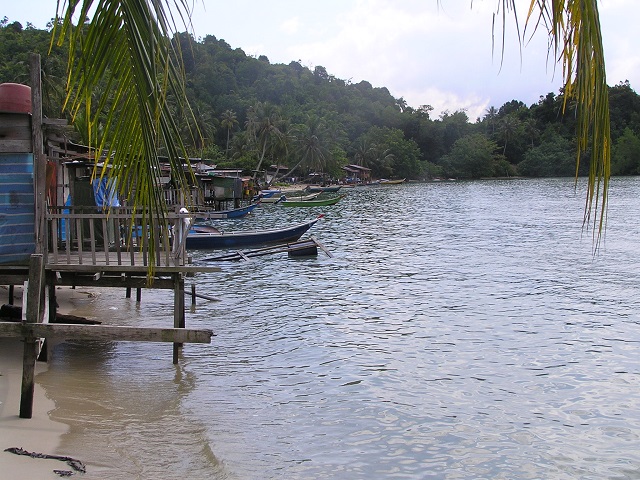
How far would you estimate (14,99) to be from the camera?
888 centimetres

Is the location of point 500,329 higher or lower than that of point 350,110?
lower

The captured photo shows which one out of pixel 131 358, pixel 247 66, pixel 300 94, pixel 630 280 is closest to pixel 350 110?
pixel 300 94

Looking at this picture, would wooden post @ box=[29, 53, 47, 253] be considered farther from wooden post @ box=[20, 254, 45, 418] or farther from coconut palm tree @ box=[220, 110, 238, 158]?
coconut palm tree @ box=[220, 110, 238, 158]

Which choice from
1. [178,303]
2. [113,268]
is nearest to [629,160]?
[178,303]

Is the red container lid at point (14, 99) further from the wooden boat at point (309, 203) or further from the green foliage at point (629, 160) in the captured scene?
the green foliage at point (629, 160)

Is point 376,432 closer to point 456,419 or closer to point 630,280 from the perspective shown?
point 456,419

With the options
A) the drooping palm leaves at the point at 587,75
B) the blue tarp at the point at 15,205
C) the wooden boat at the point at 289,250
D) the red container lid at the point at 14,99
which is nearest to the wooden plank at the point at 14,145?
the blue tarp at the point at 15,205

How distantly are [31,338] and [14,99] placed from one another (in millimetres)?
3948

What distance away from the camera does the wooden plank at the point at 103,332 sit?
661 cm

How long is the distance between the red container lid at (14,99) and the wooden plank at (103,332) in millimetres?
3681

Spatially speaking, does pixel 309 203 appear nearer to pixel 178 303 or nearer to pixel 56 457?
pixel 178 303

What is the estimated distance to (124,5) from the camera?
7.80 ft

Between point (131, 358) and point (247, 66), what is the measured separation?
10960cm

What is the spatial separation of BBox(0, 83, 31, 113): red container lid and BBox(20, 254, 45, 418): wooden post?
3.27 m
